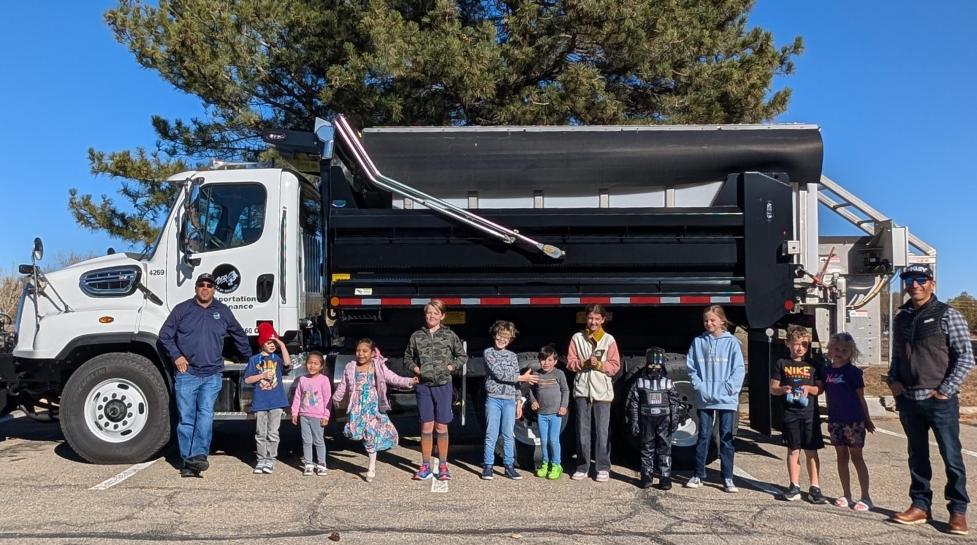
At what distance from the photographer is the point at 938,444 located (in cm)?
553

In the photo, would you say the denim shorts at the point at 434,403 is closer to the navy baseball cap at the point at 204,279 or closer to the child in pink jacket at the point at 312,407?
the child in pink jacket at the point at 312,407

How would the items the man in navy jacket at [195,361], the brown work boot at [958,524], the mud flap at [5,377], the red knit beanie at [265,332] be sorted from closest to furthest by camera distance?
the brown work boot at [958,524] → the man in navy jacket at [195,361] → the red knit beanie at [265,332] → the mud flap at [5,377]

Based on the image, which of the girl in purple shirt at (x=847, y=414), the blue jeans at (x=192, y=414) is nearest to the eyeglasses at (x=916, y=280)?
the girl in purple shirt at (x=847, y=414)

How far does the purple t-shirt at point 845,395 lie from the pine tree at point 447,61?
260 inches

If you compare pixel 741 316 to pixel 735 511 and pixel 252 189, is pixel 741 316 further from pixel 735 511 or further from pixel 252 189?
pixel 252 189

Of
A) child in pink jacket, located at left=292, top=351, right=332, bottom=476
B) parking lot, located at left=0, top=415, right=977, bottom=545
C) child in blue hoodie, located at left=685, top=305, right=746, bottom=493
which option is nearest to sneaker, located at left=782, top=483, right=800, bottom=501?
parking lot, located at left=0, top=415, right=977, bottom=545

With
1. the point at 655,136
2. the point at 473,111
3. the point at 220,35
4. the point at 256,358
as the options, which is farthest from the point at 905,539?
the point at 220,35

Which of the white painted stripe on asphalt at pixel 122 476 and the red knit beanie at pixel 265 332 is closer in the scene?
the white painted stripe on asphalt at pixel 122 476

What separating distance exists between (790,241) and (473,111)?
642 cm

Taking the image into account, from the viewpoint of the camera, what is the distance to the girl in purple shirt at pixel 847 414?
6.02m

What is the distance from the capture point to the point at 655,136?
7.43 meters

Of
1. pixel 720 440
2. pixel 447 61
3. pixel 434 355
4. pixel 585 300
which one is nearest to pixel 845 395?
pixel 720 440

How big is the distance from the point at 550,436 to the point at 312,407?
2.06 metres

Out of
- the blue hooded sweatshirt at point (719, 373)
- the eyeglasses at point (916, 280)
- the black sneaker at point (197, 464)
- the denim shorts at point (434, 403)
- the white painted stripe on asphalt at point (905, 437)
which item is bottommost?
the white painted stripe on asphalt at point (905, 437)
